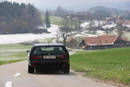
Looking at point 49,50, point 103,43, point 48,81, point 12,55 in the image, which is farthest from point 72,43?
point 48,81

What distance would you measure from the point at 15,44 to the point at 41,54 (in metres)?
126

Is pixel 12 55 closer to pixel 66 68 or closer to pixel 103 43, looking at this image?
pixel 103 43

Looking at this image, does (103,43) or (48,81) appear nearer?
(48,81)

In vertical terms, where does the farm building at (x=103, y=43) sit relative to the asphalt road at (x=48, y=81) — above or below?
below

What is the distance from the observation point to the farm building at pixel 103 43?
118 m

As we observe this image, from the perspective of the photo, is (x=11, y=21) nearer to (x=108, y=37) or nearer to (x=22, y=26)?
(x=22, y=26)

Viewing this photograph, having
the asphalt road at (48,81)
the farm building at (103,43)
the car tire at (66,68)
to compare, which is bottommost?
the farm building at (103,43)

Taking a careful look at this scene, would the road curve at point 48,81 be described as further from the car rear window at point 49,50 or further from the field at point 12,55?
the field at point 12,55

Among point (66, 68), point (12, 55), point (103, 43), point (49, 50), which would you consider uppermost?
point (49, 50)

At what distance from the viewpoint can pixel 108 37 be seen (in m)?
121

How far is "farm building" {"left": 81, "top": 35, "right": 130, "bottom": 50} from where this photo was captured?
118 meters

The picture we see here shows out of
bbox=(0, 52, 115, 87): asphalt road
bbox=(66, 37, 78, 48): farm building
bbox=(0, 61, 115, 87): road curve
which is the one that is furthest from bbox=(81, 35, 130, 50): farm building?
bbox=(0, 61, 115, 87): road curve

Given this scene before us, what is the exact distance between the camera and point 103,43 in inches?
4724

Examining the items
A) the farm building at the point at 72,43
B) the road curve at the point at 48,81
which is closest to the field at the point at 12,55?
the farm building at the point at 72,43
